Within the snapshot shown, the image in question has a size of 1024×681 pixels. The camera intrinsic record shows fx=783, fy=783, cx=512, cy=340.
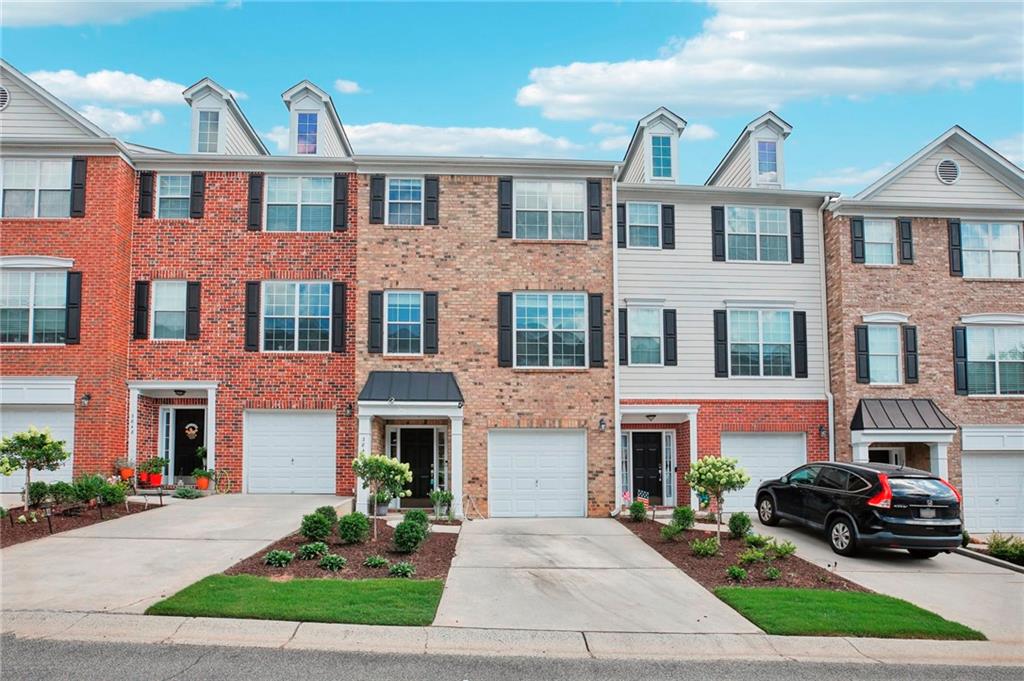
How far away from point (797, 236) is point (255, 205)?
14376mm

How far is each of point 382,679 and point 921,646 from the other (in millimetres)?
6350

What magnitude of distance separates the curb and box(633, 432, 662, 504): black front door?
1192 cm

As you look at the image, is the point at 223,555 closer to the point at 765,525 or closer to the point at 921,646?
the point at 921,646

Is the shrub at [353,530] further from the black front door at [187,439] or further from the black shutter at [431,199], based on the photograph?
the black front door at [187,439]

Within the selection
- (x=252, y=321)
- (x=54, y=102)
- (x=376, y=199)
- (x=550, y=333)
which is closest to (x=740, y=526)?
(x=550, y=333)

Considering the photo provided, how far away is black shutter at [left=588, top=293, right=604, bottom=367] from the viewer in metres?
19.5

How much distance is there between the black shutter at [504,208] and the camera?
19734mm

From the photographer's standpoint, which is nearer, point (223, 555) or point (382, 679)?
point (382, 679)

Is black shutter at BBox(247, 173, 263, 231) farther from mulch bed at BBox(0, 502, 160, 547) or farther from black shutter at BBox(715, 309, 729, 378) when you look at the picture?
black shutter at BBox(715, 309, 729, 378)

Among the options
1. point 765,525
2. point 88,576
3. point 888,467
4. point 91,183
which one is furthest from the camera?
point 91,183

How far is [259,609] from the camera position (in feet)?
30.5

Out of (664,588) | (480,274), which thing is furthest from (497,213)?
(664,588)

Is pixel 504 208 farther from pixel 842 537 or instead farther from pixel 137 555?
pixel 137 555

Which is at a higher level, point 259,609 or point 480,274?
point 480,274
